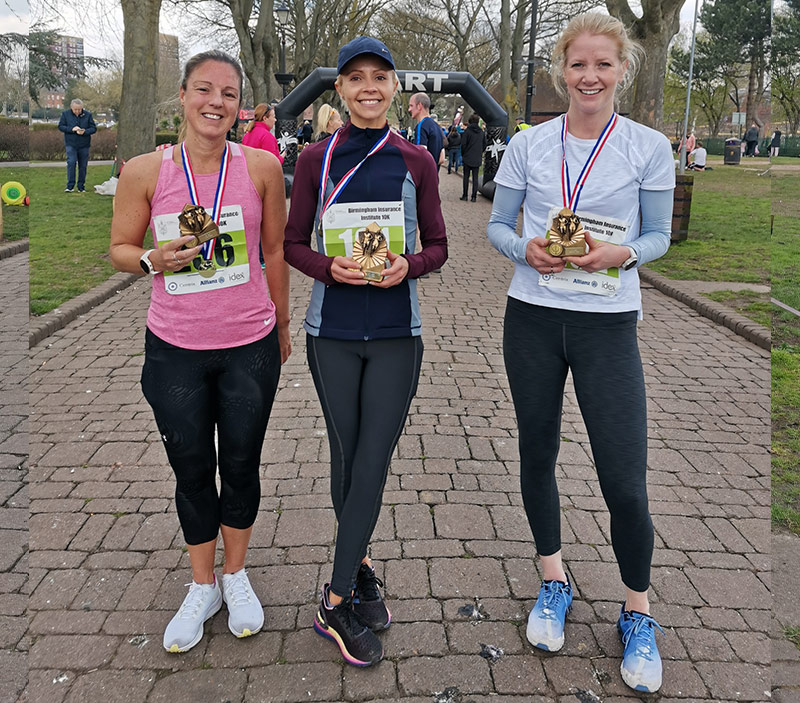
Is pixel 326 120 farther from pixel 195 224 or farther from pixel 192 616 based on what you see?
pixel 192 616

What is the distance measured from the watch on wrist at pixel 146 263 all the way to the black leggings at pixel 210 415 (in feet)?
0.80

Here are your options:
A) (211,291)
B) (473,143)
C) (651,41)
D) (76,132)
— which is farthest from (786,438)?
(76,132)

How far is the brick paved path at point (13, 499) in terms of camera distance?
9.30 feet

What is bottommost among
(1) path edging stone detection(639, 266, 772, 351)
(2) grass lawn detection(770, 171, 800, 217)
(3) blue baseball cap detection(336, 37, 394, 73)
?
(1) path edging stone detection(639, 266, 772, 351)

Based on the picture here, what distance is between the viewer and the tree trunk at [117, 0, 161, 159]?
1509 centimetres

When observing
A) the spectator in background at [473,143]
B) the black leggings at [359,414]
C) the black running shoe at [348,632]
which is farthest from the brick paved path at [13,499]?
the spectator in background at [473,143]

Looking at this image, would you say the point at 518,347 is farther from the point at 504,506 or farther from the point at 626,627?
the point at 504,506

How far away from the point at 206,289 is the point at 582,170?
→ 1361 millimetres

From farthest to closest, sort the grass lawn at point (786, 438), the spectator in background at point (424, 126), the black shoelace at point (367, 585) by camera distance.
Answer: the spectator in background at point (424, 126), the grass lawn at point (786, 438), the black shoelace at point (367, 585)

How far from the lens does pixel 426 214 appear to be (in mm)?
2688

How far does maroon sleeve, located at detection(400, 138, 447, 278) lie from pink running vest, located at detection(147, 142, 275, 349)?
577mm

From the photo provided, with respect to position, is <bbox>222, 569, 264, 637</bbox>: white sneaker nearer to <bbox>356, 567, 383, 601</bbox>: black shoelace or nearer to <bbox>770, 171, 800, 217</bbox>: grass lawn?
<bbox>356, 567, 383, 601</bbox>: black shoelace

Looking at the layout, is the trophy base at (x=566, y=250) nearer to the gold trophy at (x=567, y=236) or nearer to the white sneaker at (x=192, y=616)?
the gold trophy at (x=567, y=236)

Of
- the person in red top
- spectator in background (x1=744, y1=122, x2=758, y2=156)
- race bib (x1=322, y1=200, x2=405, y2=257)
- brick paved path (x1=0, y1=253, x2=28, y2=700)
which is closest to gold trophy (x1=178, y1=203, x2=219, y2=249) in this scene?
race bib (x1=322, y1=200, x2=405, y2=257)
